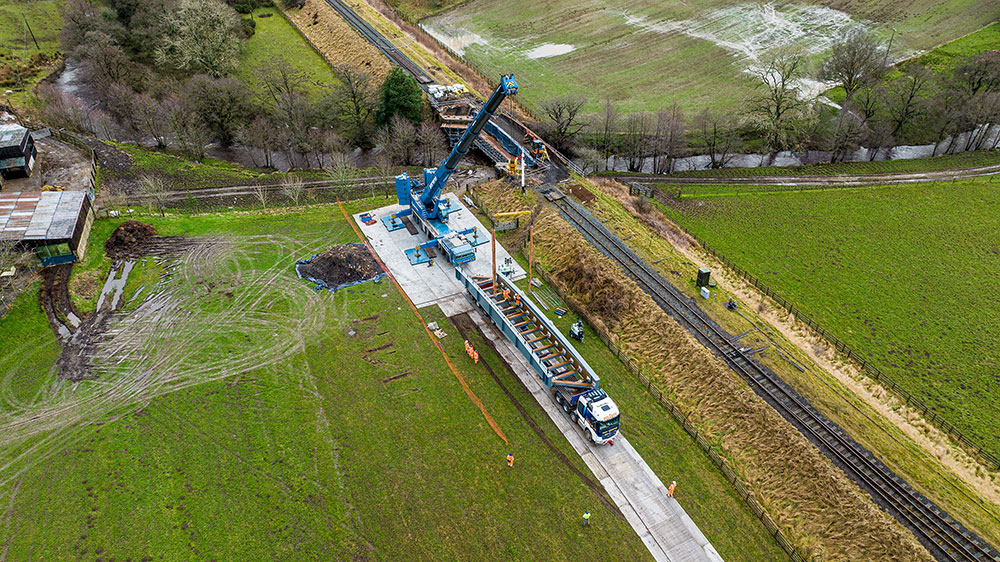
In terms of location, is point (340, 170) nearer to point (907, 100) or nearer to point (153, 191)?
point (153, 191)

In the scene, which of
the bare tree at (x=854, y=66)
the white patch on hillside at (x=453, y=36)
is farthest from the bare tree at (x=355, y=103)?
the bare tree at (x=854, y=66)

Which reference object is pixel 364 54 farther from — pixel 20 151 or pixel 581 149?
pixel 20 151

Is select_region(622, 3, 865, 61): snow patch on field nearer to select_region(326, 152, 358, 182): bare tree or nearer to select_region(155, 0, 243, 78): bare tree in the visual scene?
select_region(326, 152, 358, 182): bare tree

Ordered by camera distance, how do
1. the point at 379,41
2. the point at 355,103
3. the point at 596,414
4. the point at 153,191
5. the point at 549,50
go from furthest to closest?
the point at 549,50 → the point at 379,41 → the point at 355,103 → the point at 153,191 → the point at 596,414

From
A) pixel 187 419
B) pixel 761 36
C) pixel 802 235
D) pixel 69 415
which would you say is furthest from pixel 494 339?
pixel 761 36

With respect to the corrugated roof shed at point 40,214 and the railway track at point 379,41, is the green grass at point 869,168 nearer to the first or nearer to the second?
the railway track at point 379,41

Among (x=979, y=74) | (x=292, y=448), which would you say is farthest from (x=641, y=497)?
(x=979, y=74)
